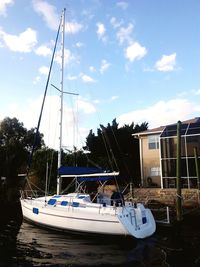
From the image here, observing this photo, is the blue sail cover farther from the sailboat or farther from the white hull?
the white hull

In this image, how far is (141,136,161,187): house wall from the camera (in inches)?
1173

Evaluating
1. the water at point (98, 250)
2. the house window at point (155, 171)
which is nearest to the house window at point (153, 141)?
the house window at point (155, 171)

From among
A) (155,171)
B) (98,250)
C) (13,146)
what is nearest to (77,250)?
(98,250)

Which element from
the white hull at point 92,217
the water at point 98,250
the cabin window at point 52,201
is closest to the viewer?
the water at point 98,250

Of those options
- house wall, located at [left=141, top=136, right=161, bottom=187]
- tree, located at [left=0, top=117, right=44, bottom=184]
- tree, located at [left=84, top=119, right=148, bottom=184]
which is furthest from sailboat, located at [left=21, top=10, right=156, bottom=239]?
tree, located at [left=0, top=117, right=44, bottom=184]

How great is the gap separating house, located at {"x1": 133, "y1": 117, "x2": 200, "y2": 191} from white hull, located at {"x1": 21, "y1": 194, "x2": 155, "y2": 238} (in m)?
10.8

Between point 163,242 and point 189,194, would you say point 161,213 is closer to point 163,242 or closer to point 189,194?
point 189,194

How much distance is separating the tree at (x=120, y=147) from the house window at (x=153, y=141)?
4.09 metres

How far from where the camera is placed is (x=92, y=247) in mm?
13758

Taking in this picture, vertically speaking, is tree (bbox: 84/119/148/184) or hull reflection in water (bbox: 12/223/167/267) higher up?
tree (bbox: 84/119/148/184)

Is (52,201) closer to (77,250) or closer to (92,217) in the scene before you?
(92,217)

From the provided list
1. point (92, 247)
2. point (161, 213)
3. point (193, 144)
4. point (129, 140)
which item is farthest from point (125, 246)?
point (129, 140)

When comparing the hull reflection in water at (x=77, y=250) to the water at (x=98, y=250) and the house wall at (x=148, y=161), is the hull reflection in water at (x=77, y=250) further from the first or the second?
the house wall at (x=148, y=161)

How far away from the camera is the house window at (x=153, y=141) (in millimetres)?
30609
